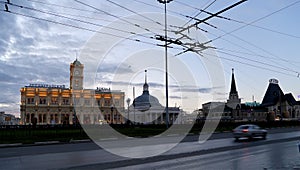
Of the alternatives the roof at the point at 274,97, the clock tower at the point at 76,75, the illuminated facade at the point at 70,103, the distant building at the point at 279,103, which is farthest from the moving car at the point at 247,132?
the roof at the point at 274,97

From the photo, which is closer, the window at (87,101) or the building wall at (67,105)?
the building wall at (67,105)

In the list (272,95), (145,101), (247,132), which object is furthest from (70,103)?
(247,132)

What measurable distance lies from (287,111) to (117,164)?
131 meters

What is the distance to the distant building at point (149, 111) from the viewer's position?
118688mm

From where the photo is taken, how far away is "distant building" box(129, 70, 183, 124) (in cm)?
11869

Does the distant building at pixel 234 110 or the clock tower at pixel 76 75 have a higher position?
the clock tower at pixel 76 75

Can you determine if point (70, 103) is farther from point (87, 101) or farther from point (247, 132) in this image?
point (247, 132)

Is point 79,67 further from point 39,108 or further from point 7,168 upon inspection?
point 7,168

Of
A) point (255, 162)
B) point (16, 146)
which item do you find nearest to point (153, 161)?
point (255, 162)

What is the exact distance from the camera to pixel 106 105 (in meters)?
132

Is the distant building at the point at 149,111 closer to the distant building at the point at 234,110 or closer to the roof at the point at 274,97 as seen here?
the distant building at the point at 234,110

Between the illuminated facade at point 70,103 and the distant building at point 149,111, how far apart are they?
24.8 feet

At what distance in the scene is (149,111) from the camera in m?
119

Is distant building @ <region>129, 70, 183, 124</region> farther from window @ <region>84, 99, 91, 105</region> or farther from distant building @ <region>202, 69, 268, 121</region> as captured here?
window @ <region>84, 99, 91, 105</region>
